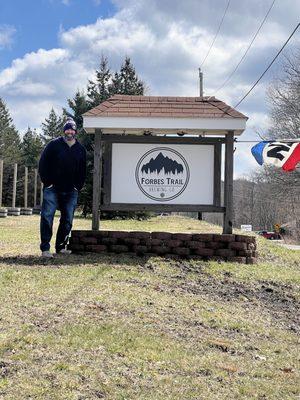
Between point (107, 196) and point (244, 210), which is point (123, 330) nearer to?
point (107, 196)

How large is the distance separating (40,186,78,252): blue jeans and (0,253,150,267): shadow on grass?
A: 35 centimetres

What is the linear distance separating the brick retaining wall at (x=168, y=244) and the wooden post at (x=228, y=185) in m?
0.39

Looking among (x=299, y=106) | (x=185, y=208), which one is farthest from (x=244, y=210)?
(x=185, y=208)

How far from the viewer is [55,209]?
8.41 meters

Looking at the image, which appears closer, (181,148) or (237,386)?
(237,386)

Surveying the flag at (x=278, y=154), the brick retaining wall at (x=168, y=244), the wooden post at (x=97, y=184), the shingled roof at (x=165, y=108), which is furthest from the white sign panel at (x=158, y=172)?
the flag at (x=278, y=154)

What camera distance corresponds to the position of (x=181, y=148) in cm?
925

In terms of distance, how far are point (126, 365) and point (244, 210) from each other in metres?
80.6

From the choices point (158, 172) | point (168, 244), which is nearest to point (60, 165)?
point (158, 172)

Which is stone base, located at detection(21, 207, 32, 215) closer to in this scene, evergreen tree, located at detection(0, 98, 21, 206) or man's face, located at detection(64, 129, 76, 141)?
man's face, located at detection(64, 129, 76, 141)

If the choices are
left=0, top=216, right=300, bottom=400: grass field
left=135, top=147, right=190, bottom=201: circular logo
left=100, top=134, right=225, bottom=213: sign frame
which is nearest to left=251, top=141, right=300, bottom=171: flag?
left=100, top=134, right=225, bottom=213: sign frame

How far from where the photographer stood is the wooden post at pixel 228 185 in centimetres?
918

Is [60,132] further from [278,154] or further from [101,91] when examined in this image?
[278,154]

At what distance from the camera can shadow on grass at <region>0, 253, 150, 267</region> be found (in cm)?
777
